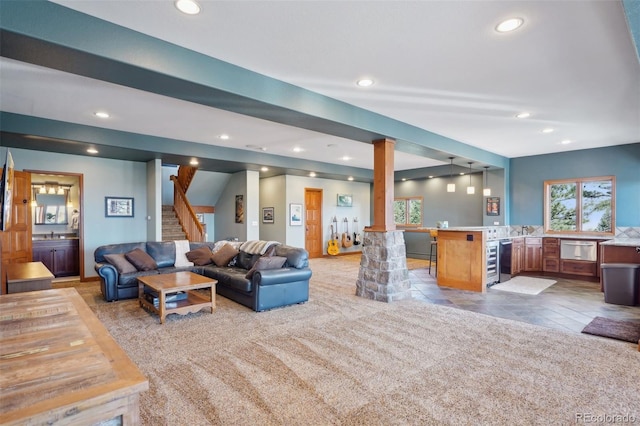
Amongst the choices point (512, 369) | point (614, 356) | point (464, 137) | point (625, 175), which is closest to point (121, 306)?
point (512, 369)

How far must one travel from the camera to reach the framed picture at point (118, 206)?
684 cm

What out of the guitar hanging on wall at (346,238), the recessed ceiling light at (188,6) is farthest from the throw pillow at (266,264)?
the guitar hanging on wall at (346,238)

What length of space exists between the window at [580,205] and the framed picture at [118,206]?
9.64m

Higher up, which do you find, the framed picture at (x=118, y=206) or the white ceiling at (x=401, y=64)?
the white ceiling at (x=401, y=64)

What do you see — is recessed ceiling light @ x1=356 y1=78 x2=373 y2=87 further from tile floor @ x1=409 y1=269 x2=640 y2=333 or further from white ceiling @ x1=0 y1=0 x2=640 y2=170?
tile floor @ x1=409 y1=269 x2=640 y2=333

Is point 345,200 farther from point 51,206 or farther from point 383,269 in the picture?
point 51,206

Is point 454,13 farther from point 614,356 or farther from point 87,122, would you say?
point 87,122

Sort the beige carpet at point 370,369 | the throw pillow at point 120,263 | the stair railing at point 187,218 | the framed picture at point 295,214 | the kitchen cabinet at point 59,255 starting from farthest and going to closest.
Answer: the framed picture at point 295,214 → the stair railing at point 187,218 → the kitchen cabinet at point 59,255 → the throw pillow at point 120,263 → the beige carpet at point 370,369

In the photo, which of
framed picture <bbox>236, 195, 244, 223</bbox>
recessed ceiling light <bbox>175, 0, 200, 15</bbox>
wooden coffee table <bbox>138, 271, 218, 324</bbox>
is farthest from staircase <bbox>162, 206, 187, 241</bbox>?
recessed ceiling light <bbox>175, 0, 200, 15</bbox>

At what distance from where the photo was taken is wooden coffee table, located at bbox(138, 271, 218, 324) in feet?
13.3

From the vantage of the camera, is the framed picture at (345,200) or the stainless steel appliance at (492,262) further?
the framed picture at (345,200)

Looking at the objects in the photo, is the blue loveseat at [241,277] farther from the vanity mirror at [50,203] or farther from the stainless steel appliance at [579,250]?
the stainless steel appliance at [579,250]

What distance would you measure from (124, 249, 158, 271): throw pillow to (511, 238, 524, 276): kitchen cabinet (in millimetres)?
7277

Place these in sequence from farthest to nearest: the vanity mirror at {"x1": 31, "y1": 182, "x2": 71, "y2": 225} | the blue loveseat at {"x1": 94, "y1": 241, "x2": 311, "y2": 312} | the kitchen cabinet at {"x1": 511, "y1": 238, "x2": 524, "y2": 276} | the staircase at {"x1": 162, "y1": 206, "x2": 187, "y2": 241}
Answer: the staircase at {"x1": 162, "y1": 206, "x2": 187, "y2": 241}, the vanity mirror at {"x1": 31, "y1": 182, "x2": 71, "y2": 225}, the kitchen cabinet at {"x1": 511, "y1": 238, "x2": 524, "y2": 276}, the blue loveseat at {"x1": 94, "y1": 241, "x2": 311, "y2": 312}
